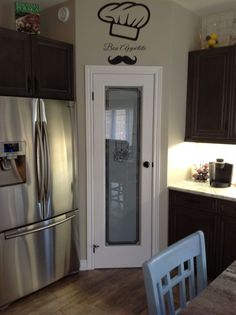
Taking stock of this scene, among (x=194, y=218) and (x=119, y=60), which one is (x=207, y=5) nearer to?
(x=119, y=60)

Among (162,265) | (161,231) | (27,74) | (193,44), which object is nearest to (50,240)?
(161,231)

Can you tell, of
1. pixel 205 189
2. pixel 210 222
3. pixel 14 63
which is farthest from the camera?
pixel 205 189

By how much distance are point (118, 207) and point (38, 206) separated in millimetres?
923

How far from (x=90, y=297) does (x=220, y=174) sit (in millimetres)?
1773

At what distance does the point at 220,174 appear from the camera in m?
3.18

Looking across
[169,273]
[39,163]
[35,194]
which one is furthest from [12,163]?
[169,273]

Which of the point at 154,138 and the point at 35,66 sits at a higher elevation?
the point at 35,66

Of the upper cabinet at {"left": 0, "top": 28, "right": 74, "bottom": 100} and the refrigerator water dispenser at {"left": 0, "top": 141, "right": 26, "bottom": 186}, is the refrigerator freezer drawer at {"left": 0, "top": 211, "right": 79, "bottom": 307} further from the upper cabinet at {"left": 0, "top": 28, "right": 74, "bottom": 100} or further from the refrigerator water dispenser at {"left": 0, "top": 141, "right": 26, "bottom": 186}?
the upper cabinet at {"left": 0, "top": 28, "right": 74, "bottom": 100}

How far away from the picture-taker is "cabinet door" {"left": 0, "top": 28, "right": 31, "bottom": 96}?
244 cm

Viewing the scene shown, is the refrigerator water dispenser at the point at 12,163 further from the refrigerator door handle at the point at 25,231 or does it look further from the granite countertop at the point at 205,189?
the granite countertop at the point at 205,189

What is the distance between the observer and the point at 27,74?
261 centimetres

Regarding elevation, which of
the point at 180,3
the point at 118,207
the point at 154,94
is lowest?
the point at 118,207

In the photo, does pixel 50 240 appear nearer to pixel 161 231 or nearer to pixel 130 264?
pixel 130 264

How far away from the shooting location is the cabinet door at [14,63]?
244cm
